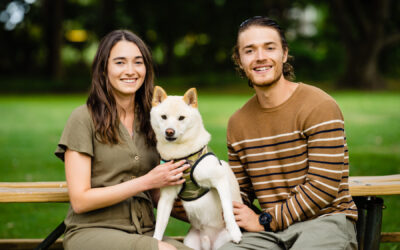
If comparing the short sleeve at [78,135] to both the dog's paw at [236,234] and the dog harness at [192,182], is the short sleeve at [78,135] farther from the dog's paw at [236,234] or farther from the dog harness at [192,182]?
the dog's paw at [236,234]

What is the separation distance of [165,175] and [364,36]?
20.8 metres

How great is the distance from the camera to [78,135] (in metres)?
2.62

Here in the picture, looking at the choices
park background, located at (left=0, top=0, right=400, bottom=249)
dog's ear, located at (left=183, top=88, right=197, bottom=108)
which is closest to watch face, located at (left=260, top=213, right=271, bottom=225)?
dog's ear, located at (left=183, top=88, right=197, bottom=108)

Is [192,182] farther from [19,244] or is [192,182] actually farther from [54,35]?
[54,35]

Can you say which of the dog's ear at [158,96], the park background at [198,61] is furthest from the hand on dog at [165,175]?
the park background at [198,61]

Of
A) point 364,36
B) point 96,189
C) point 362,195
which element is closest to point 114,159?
point 96,189

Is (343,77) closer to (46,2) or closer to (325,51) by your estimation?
(325,51)

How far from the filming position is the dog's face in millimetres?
2736

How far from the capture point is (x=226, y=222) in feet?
8.88

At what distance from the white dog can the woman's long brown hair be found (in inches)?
5.8

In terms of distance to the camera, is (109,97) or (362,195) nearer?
(109,97)

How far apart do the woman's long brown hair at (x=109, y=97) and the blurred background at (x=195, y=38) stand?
62.9ft

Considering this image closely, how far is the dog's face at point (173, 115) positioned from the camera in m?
2.74

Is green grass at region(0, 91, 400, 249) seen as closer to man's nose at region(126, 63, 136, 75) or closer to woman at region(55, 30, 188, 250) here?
woman at region(55, 30, 188, 250)
